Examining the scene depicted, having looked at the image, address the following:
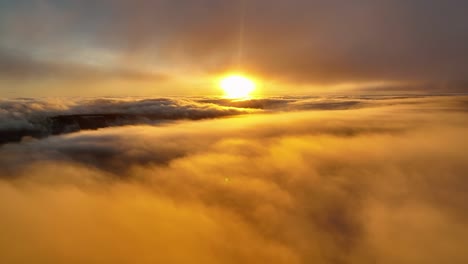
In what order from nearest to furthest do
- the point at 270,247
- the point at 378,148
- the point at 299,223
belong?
1. the point at 270,247
2. the point at 299,223
3. the point at 378,148

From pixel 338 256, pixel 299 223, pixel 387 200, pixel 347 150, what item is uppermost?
pixel 347 150

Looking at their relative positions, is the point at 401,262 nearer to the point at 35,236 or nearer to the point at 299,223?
the point at 299,223

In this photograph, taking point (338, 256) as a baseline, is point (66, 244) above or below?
above

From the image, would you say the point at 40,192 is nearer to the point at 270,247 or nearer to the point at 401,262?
the point at 270,247

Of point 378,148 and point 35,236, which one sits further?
point 378,148

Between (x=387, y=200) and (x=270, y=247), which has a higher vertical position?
(x=387, y=200)

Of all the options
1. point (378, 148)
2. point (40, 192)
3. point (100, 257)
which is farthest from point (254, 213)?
point (378, 148)

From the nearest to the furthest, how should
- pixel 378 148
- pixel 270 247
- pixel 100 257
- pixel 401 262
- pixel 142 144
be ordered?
1. pixel 100 257
2. pixel 401 262
3. pixel 270 247
4. pixel 378 148
5. pixel 142 144

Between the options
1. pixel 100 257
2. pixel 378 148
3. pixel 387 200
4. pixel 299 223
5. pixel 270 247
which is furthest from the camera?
pixel 378 148

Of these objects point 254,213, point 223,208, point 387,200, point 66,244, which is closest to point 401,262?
point 387,200
